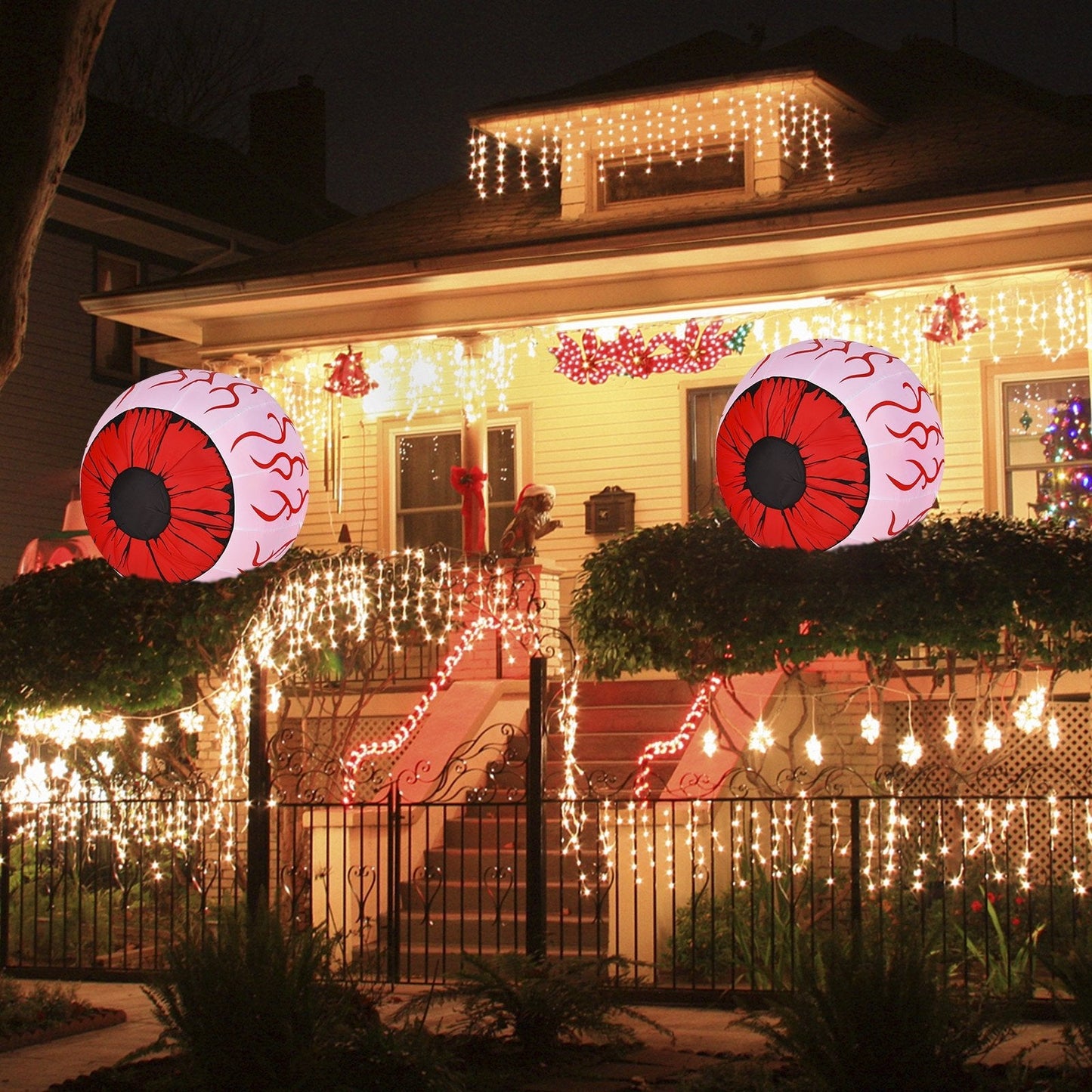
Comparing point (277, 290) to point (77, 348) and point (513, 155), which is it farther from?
point (77, 348)

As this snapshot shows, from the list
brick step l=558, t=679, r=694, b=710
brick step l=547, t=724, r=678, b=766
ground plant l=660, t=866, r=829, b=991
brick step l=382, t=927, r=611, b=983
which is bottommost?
brick step l=382, t=927, r=611, b=983

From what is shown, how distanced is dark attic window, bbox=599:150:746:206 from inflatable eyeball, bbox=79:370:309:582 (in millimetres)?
6133

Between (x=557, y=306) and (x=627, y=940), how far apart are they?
6762mm

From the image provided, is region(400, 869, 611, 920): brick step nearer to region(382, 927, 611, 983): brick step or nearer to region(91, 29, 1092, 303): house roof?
region(382, 927, 611, 983): brick step

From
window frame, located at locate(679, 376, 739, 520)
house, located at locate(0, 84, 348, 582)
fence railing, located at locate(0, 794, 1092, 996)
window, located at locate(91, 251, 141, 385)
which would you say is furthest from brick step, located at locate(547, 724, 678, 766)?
window, located at locate(91, 251, 141, 385)

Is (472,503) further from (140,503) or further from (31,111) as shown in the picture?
(31,111)

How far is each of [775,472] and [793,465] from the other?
138mm

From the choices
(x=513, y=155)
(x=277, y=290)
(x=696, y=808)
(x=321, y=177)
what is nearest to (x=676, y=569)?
(x=696, y=808)

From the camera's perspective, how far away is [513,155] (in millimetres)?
19078

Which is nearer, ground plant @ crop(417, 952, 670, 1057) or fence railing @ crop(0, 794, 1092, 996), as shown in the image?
ground plant @ crop(417, 952, 670, 1057)

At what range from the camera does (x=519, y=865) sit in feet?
42.1

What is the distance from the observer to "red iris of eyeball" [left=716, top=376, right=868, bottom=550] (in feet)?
35.0

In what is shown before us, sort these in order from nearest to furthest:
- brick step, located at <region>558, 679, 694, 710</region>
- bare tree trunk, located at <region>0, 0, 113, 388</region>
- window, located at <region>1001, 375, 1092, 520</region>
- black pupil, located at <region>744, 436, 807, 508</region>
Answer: bare tree trunk, located at <region>0, 0, 113, 388</region>
black pupil, located at <region>744, 436, 807, 508</region>
brick step, located at <region>558, 679, 694, 710</region>
window, located at <region>1001, 375, 1092, 520</region>

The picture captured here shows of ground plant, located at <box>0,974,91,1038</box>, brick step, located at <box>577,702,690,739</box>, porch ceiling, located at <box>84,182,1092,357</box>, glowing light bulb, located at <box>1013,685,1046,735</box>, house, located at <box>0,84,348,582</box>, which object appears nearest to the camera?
ground plant, located at <box>0,974,91,1038</box>
